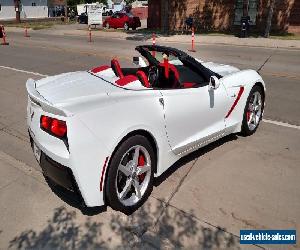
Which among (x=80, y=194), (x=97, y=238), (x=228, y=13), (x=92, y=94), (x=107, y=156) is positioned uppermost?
(x=228, y=13)

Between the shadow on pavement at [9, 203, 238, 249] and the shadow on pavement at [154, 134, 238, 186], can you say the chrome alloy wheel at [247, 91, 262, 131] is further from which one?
the shadow on pavement at [9, 203, 238, 249]

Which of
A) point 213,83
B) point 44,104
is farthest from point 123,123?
point 213,83

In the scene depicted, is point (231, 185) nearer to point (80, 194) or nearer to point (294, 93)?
point (80, 194)

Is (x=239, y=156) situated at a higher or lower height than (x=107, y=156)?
lower

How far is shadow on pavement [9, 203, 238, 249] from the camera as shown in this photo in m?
3.23

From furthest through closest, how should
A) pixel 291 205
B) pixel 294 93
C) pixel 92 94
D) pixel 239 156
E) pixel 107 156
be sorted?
pixel 294 93 → pixel 239 156 → pixel 291 205 → pixel 92 94 → pixel 107 156

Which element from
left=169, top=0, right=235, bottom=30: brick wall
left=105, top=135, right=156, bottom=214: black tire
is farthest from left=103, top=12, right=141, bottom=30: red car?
left=105, top=135, right=156, bottom=214: black tire

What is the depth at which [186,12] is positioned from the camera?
28.4m

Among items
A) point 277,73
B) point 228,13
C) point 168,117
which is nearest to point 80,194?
point 168,117

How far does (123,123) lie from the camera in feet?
10.9

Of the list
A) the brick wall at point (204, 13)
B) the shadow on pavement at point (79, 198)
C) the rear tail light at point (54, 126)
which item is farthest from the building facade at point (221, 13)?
the rear tail light at point (54, 126)

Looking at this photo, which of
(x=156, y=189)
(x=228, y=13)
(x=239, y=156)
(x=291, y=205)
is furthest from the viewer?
(x=228, y=13)

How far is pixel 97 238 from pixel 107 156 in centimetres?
84

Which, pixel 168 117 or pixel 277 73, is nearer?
pixel 168 117
